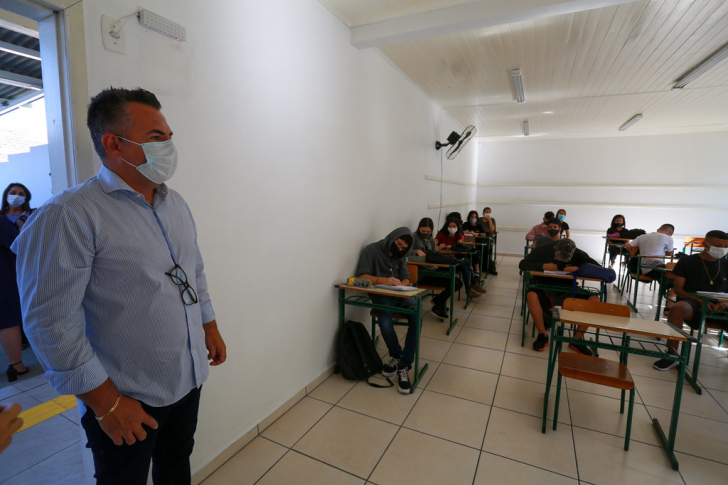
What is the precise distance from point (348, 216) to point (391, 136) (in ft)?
4.09

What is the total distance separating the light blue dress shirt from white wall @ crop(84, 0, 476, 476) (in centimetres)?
57

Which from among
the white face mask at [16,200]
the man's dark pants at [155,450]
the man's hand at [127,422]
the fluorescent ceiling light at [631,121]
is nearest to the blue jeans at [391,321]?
the man's dark pants at [155,450]

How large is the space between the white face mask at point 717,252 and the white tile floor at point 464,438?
96 cm

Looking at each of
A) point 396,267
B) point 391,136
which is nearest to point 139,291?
point 396,267

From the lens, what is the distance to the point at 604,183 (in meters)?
7.85

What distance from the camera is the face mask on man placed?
1014 millimetres

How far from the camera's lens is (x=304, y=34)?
229cm

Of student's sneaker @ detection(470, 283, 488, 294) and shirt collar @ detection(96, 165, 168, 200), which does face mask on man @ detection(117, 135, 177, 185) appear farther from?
student's sneaker @ detection(470, 283, 488, 294)

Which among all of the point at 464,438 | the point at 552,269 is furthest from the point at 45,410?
the point at 552,269

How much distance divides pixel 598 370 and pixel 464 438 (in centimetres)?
89

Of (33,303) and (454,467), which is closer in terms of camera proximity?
(33,303)

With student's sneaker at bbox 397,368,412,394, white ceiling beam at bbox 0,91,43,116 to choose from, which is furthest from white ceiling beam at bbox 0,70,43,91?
student's sneaker at bbox 397,368,412,394

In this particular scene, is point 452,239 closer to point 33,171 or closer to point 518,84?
point 518,84

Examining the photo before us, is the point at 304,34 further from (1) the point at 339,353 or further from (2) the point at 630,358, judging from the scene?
(2) the point at 630,358
